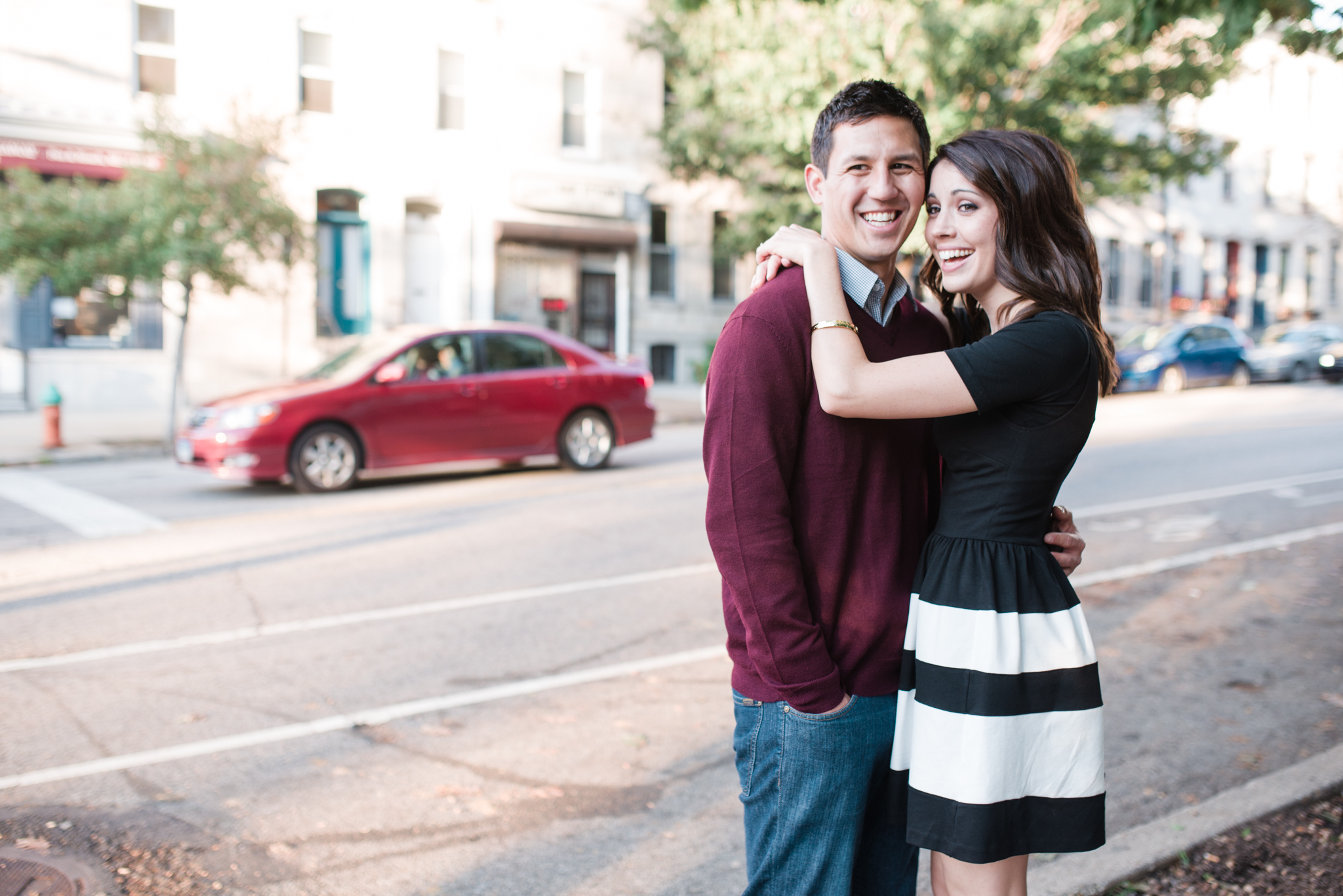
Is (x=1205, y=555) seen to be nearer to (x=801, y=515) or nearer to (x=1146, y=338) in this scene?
(x=801, y=515)

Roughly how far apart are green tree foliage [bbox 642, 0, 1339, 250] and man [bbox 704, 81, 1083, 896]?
1313 cm

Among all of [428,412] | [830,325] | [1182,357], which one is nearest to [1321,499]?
[428,412]

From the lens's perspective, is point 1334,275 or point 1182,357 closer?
point 1182,357

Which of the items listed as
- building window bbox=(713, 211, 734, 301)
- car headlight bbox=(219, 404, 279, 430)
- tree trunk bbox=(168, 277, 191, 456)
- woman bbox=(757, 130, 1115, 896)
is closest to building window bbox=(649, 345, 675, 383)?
building window bbox=(713, 211, 734, 301)

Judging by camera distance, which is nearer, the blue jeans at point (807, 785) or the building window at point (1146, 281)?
the blue jeans at point (807, 785)

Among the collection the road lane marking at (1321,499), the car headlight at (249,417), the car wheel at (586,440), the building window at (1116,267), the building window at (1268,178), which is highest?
the building window at (1268,178)

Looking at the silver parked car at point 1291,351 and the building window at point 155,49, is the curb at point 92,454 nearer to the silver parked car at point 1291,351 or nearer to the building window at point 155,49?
the building window at point 155,49

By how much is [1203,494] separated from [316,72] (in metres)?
17.3

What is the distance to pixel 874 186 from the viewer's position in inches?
86.6

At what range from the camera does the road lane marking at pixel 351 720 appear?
417 centimetres

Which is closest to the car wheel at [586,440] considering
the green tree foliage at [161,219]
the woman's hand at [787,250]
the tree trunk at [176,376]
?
the green tree foliage at [161,219]

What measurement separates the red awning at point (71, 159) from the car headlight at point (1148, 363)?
19.4 metres

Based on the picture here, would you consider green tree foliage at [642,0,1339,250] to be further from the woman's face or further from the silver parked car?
the woman's face

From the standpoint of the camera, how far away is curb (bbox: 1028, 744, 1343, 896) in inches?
130
